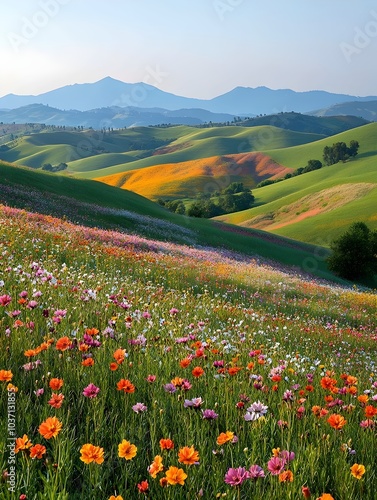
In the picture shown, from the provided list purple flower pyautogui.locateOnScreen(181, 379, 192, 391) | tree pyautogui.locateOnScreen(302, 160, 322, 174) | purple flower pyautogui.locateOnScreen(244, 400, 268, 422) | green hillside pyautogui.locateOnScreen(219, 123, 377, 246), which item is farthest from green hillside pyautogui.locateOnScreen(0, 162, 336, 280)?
tree pyautogui.locateOnScreen(302, 160, 322, 174)

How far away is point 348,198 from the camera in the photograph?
93.6 meters

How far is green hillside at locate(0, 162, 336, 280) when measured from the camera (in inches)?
1374

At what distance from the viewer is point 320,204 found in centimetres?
9625

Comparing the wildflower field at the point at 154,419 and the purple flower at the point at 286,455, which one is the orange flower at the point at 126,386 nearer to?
the wildflower field at the point at 154,419

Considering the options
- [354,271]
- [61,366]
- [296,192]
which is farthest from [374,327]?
[296,192]

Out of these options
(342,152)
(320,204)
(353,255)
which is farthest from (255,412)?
(342,152)

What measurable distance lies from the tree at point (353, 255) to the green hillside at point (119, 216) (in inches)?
106

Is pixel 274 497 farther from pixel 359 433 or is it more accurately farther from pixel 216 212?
pixel 216 212

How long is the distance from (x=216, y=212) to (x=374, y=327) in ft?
337

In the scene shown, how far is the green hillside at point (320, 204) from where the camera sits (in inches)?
3226

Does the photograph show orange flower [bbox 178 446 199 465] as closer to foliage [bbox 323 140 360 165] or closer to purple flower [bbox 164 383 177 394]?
purple flower [bbox 164 383 177 394]

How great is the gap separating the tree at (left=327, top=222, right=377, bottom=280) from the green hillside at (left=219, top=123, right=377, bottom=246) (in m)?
21.4

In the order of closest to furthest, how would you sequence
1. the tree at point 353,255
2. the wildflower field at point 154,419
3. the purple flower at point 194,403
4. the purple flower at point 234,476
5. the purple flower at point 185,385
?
the purple flower at point 234,476, the wildflower field at point 154,419, the purple flower at point 194,403, the purple flower at point 185,385, the tree at point 353,255

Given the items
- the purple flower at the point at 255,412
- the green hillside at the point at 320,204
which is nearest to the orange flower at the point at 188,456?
the purple flower at the point at 255,412
